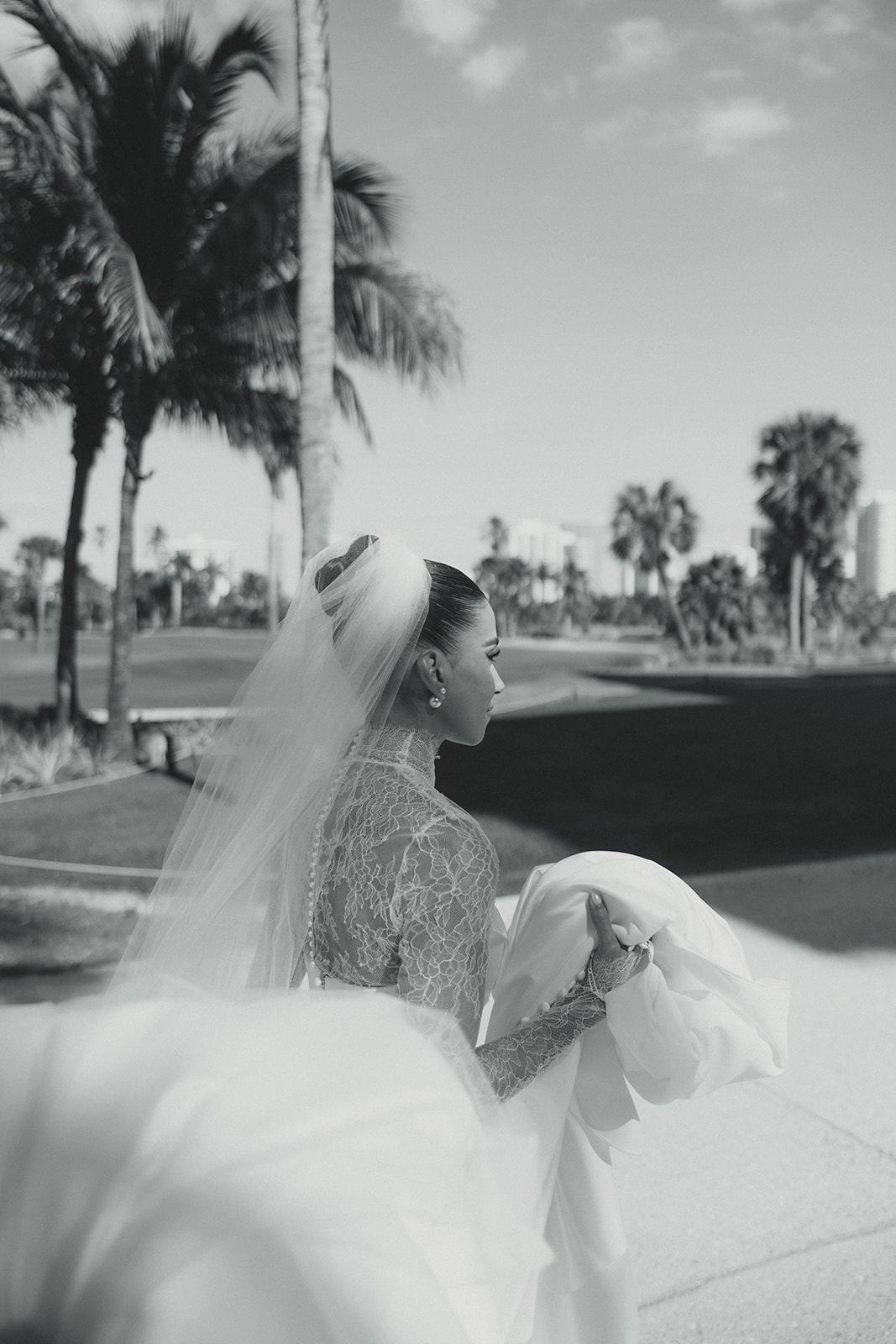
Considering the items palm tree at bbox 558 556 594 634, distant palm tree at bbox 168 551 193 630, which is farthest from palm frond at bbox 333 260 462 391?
distant palm tree at bbox 168 551 193 630

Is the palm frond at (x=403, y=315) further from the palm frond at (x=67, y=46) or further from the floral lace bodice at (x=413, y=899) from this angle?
the floral lace bodice at (x=413, y=899)

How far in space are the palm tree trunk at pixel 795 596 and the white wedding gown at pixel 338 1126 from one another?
46.7 m

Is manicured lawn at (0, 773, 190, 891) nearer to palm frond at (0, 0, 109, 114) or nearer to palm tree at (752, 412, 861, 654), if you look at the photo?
palm frond at (0, 0, 109, 114)

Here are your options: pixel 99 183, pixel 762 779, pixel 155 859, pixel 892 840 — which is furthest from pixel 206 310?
pixel 892 840

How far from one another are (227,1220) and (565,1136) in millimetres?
882

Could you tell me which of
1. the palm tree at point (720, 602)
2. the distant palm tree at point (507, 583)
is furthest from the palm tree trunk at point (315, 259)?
the distant palm tree at point (507, 583)

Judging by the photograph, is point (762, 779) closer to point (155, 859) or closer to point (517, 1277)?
point (155, 859)

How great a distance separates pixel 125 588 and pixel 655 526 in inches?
1708

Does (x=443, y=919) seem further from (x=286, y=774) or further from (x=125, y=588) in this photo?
(x=125, y=588)

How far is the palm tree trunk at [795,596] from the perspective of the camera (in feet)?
153

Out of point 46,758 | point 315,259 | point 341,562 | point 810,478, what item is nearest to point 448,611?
point 341,562

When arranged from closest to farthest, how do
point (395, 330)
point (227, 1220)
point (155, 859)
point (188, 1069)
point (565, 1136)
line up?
point (227, 1220) < point (188, 1069) < point (565, 1136) < point (155, 859) < point (395, 330)

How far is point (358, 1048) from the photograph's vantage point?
1602 millimetres

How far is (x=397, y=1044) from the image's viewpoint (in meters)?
1.62
